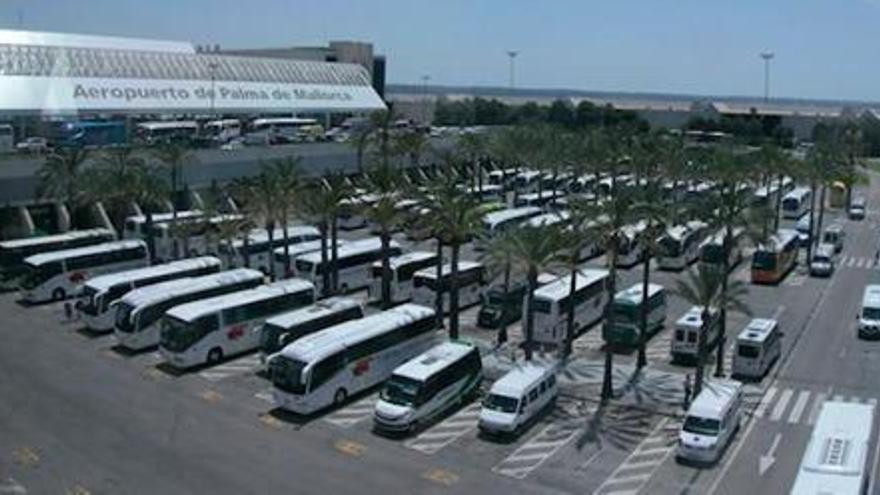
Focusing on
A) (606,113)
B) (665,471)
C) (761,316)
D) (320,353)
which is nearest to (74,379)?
(320,353)

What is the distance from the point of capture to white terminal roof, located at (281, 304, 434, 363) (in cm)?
3831

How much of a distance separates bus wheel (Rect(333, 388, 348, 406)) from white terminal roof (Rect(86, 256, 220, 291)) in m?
17.1

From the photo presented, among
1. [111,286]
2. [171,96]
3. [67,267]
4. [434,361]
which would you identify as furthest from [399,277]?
[171,96]

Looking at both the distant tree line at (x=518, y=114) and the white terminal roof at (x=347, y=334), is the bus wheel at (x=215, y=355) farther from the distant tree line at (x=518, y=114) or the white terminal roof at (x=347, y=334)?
the distant tree line at (x=518, y=114)

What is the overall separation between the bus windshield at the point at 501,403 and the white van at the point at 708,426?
596cm

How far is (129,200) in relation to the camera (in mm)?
64938

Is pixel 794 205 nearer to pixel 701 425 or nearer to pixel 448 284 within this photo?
pixel 448 284

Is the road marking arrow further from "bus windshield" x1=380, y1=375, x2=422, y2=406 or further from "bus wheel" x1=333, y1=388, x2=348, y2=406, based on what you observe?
"bus wheel" x1=333, y1=388, x2=348, y2=406

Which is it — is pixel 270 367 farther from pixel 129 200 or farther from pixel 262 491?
pixel 129 200

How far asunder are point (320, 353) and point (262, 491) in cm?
853

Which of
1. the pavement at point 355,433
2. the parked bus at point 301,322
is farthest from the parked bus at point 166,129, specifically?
the parked bus at point 301,322

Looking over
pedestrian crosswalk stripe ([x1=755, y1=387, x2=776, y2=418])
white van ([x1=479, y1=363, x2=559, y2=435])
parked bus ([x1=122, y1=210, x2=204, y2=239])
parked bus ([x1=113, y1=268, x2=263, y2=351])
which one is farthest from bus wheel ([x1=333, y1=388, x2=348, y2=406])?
parked bus ([x1=122, y1=210, x2=204, y2=239])

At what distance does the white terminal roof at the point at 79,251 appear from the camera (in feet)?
181

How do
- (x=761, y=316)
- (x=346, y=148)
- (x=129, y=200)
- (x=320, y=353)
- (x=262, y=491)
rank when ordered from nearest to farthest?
(x=262, y=491), (x=320, y=353), (x=761, y=316), (x=129, y=200), (x=346, y=148)
